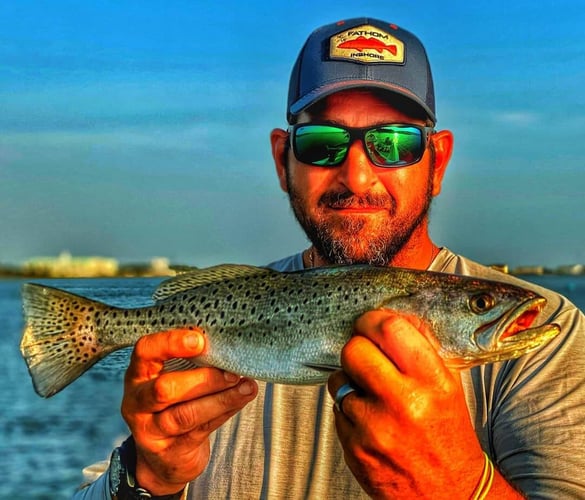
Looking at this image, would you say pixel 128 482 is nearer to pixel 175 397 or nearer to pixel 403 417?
pixel 175 397

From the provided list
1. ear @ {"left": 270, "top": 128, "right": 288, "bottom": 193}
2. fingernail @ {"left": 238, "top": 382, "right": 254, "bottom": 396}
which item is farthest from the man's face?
fingernail @ {"left": 238, "top": 382, "right": 254, "bottom": 396}

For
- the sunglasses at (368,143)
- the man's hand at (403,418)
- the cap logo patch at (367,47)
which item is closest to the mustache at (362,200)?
the sunglasses at (368,143)

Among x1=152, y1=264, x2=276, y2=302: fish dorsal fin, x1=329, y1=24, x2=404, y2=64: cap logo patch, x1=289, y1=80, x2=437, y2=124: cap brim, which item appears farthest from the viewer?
x1=329, y1=24, x2=404, y2=64: cap logo patch

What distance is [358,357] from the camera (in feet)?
10.6

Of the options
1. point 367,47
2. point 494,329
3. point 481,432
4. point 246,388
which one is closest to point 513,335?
point 494,329

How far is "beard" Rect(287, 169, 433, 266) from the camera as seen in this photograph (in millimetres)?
4988

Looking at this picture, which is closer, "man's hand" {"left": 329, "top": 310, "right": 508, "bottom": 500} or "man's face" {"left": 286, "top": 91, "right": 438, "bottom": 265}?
"man's hand" {"left": 329, "top": 310, "right": 508, "bottom": 500}

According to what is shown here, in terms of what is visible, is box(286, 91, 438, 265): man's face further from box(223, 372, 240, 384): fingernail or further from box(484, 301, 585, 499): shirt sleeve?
box(223, 372, 240, 384): fingernail

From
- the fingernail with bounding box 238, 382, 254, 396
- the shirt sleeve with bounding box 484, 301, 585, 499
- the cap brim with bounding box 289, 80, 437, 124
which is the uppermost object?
the cap brim with bounding box 289, 80, 437, 124

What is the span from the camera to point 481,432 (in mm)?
4352

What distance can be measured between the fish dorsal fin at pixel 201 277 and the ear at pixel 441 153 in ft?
5.56

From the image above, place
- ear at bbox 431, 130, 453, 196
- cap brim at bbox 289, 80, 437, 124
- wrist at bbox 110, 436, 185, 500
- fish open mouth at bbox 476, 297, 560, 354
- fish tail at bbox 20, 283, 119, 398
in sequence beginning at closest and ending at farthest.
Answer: fish open mouth at bbox 476, 297, 560, 354 → fish tail at bbox 20, 283, 119, 398 → wrist at bbox 110, 436, 185, 500 → cap brim at bbox 289, 80, 437, 124 → ear at bbox 431, 130, 453, 196

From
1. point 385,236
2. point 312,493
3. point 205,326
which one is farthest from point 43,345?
point 385,236

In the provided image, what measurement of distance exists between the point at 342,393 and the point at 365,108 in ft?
7.28
